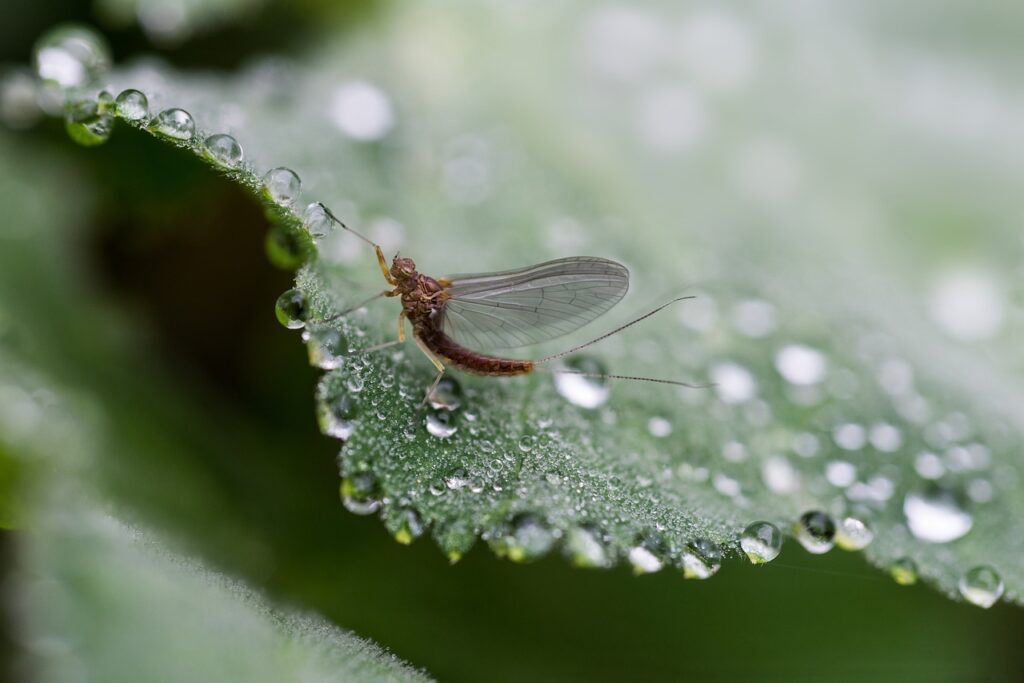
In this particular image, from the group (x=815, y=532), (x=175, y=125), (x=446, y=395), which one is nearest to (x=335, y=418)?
(x=446, y=395)

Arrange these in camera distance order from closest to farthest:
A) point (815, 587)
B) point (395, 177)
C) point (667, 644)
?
point (667, 644)
point (815, 587)
point (395, 177)

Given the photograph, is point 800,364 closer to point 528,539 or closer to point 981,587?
point 981,587

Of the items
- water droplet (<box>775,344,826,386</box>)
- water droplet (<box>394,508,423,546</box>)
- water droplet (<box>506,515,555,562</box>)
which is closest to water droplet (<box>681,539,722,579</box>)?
water droplet (<box>506,515,555,562</box>)

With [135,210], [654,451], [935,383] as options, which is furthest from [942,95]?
[135,210]

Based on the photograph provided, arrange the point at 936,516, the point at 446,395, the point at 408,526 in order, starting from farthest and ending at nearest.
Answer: the point at 936,516, the point at 446,395, the point at 408,526

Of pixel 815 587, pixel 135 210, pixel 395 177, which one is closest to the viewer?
pixel 815 587

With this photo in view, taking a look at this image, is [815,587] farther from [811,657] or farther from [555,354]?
[555,354]

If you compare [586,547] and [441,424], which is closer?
[586,547]
